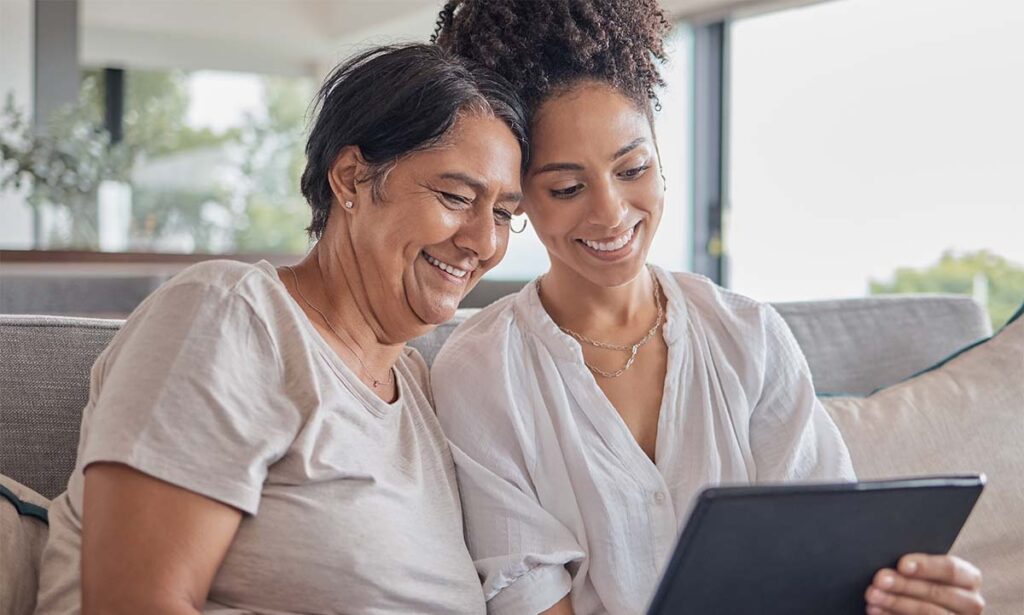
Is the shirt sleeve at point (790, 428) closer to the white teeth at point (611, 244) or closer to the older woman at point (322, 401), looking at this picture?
the white teeth at point (611, 244)

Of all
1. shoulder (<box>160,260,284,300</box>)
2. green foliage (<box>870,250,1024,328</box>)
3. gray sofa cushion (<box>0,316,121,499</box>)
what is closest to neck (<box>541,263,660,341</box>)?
shoulder (<box>160,260,284,300</box>)

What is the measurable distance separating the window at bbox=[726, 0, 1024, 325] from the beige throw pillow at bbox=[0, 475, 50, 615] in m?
3.55

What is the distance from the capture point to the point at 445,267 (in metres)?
1.43

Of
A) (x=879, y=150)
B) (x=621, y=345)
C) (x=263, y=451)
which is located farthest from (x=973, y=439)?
(x=879, y=150)

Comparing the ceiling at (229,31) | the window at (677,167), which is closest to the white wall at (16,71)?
the ceiling at (229,31)

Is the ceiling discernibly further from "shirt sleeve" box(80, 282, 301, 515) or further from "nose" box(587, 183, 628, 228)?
"shirt sleeve" box(80, 282, 301, 515)

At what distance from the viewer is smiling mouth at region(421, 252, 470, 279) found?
4.67 feet

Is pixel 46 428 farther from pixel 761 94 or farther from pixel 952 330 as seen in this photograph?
pixel 761 94

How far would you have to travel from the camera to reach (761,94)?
5.07 m

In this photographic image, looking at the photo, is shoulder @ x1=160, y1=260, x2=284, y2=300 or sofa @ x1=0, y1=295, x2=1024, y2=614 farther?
sofa @ x1=0, y1=295, x2=1024, y2=614

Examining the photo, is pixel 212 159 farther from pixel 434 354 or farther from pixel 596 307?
pixel 596 307

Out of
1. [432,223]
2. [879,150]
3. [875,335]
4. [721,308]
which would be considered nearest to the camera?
[432,223]

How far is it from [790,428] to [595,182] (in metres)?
0.44

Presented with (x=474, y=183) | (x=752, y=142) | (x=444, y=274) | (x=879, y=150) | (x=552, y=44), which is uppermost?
(x=752, y=142)
